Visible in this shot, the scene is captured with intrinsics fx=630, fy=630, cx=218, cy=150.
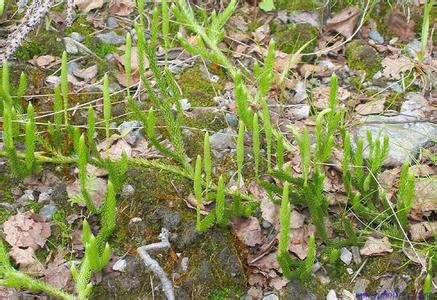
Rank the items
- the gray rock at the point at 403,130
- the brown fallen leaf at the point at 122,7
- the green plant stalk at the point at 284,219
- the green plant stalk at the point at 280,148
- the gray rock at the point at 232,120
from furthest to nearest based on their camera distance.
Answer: the brown fallen leaf at the point at 122,7, the gray rock at the point at 232,120, the gray rock at the point at 403,130, the green plant stalk at the point at 280,148, the green plant stalk at the point at 284,219

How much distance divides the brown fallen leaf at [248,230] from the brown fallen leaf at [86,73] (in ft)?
4.75

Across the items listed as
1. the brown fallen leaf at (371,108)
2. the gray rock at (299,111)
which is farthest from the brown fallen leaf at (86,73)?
the brown fallen leaf at (371,108)

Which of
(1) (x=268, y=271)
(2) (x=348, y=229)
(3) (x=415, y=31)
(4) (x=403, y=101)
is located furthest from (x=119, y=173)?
(3) (x=415, y=31)

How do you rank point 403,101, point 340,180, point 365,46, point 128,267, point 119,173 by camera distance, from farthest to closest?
1. point 365,46
2. point 403,101
3. point 340,180
4. point 119,173
5. point 128,267

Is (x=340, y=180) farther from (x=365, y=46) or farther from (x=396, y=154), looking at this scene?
(x=365, y=46)

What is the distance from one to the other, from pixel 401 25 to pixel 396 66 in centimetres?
48

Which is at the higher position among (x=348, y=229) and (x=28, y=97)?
(x=28, y=97)

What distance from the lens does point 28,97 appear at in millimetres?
3699

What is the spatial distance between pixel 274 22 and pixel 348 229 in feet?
6.59

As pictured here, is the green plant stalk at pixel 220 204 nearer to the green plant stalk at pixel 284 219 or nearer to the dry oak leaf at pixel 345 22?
the green plant stalk at pixel 284 219

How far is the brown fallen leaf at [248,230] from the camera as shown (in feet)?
10.2

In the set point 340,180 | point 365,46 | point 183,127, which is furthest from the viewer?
point 365,46

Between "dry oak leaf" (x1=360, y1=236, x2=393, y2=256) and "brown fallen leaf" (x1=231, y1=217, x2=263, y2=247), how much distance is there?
513 millimetres

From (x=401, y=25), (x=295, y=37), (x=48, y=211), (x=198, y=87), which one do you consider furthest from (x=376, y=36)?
(x=48, y=211)
